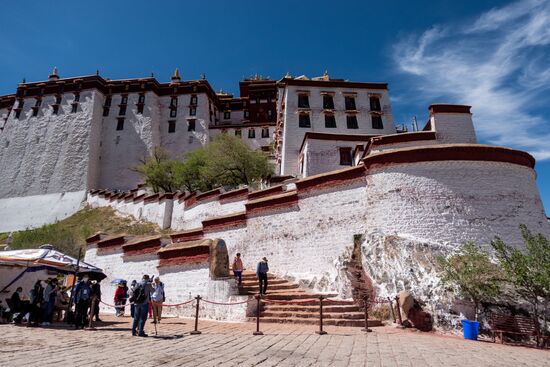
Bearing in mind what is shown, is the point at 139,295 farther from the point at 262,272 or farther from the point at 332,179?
the point at 332,179

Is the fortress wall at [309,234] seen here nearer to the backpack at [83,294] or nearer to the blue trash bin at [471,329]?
the blue trash bin at [471,329]

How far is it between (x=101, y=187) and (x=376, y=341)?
4943 cm

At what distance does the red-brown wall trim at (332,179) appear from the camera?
1272cm

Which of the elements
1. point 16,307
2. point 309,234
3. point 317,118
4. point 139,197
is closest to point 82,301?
point 16,307

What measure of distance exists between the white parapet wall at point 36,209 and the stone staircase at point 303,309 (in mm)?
40438

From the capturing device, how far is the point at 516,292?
878cm

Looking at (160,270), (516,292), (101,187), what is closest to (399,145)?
(516,292)

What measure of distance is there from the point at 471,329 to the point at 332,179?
6.60m

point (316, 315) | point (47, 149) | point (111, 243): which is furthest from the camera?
point (47, 149)

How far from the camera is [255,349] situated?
642 cm

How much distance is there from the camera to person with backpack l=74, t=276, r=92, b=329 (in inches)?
391

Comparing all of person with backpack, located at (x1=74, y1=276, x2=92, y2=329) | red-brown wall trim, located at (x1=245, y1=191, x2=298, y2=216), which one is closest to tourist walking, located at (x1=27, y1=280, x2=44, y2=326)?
person with backpack, located at (x1=74, y1=276, x2=92, y2=329)

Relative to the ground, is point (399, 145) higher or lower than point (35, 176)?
lower

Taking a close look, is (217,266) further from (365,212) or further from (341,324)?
(365,212)
